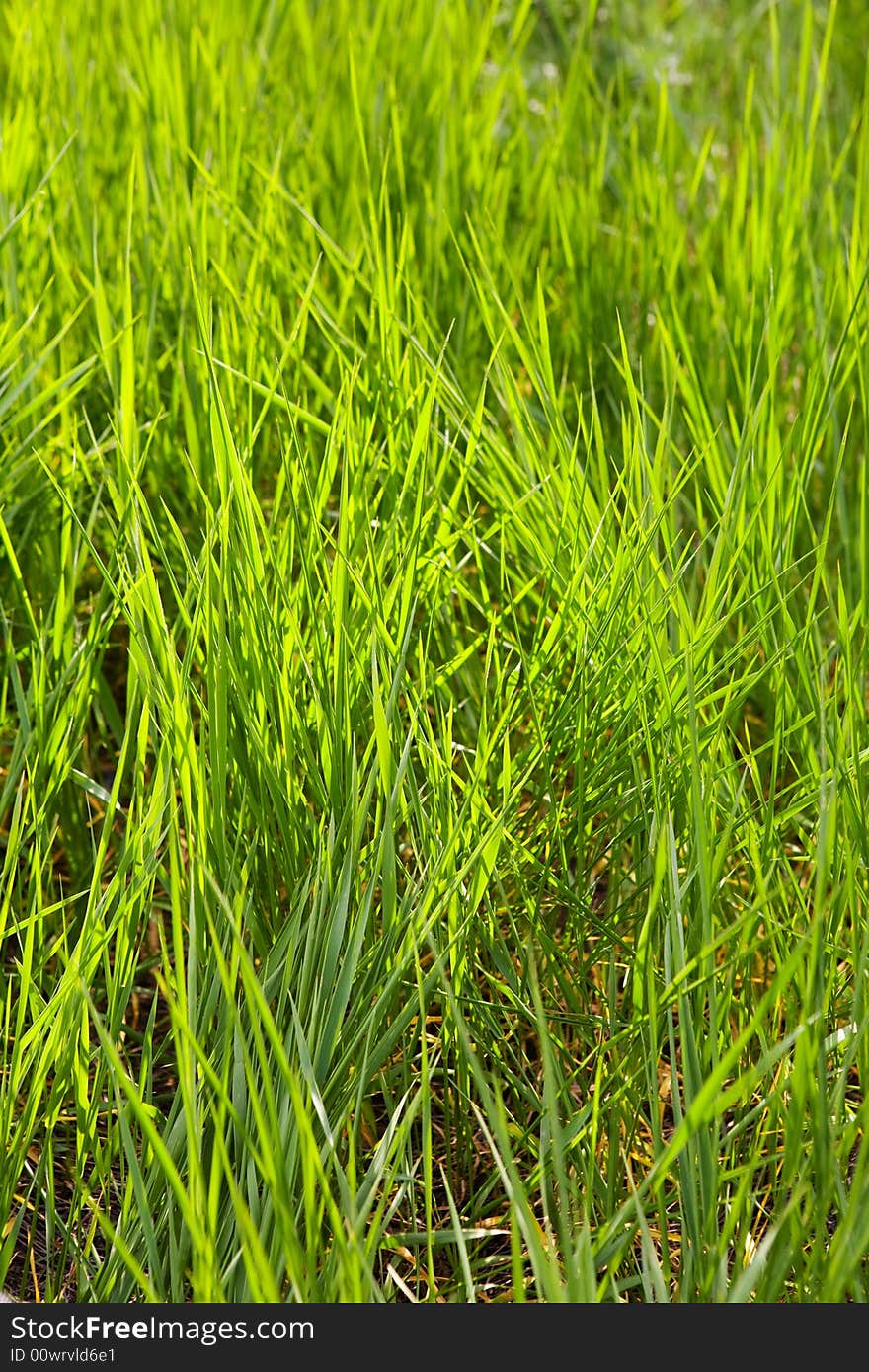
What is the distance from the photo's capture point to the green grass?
730 mm

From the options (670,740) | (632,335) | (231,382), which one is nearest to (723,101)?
(632,335)

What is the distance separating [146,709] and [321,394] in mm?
514

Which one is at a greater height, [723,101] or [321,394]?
[723,101]

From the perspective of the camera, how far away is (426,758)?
35.0 inches

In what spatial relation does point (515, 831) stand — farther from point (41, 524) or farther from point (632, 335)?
point (632, 335)

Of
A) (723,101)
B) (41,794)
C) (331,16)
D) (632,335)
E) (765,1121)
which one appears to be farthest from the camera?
(723,101)

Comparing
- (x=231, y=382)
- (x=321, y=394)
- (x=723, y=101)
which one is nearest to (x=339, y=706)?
(x=231, y=382)

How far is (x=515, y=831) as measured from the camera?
1016 mm

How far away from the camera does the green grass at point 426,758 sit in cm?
73

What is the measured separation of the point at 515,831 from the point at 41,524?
1.96 feet

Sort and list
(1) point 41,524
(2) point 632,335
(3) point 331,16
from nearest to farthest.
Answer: (1) point 41,524 < (2) point 632,335 < (3) point 331,16

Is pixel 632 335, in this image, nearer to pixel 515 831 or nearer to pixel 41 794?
pixel 515 831
